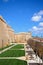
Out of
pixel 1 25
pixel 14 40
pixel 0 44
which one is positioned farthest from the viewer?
pixel 14 40

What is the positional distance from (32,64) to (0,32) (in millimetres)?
17632

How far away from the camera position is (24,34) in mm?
54156

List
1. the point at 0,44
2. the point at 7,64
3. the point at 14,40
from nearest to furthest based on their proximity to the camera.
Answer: the point at 7,64, the point at 0,44, the point at 14,40

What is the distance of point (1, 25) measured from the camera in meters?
29.8

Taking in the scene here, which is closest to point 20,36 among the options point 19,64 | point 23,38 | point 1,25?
point 23,38

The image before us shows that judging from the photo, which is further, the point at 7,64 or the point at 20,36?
the point at 20,36

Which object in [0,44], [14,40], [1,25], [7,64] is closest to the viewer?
[7,64]

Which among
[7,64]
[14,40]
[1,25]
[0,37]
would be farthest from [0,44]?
[14,40]

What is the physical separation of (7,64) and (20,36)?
136 ft

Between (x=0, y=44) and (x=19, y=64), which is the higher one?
(x=0, y=44)

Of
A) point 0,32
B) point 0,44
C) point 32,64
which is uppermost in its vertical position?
point 0,32

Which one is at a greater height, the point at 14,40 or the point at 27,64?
the point at 14,40

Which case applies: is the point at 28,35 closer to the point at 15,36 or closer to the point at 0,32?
the point at 15,36

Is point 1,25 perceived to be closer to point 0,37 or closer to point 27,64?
point 0,37
